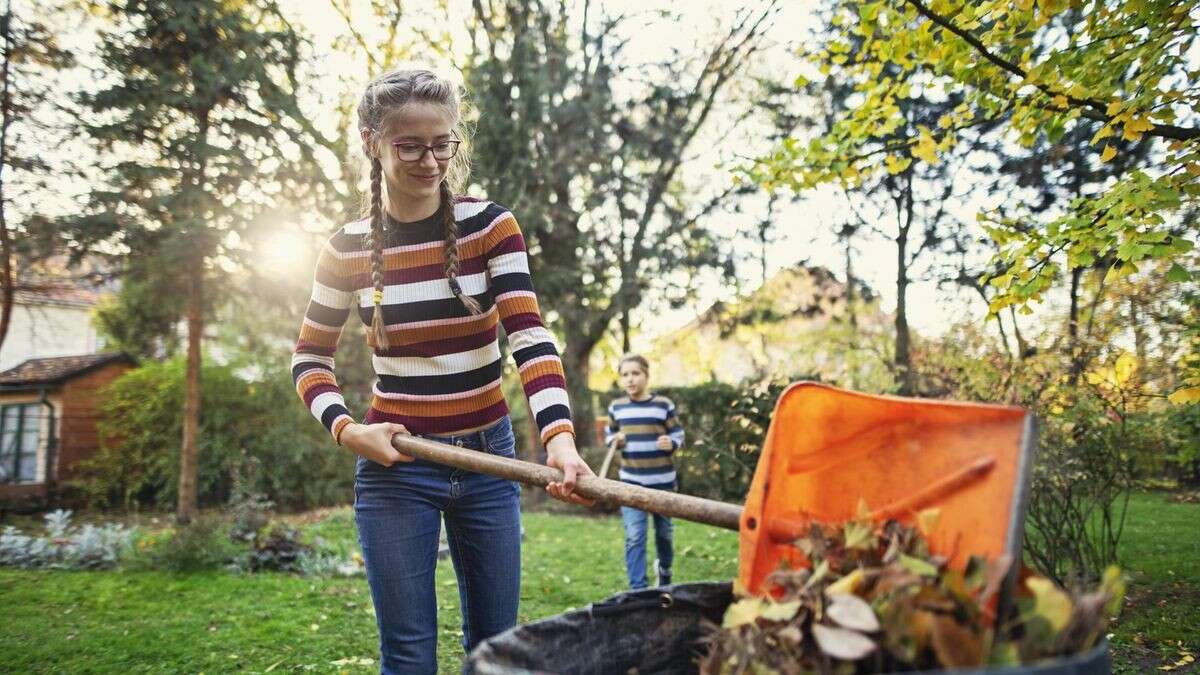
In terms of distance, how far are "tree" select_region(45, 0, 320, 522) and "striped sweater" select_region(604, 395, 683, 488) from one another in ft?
18.2

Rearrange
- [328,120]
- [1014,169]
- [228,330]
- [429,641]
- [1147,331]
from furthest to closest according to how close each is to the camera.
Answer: [228,330] → [1014,169] → [328,120] → [1147,331] → [429,641]

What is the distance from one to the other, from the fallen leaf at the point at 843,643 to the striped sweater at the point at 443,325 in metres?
0.97

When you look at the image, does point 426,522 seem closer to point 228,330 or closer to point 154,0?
point 154,0

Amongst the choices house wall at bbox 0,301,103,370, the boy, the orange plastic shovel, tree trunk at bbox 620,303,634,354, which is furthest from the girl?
house wall at bbox 0,301,103,370

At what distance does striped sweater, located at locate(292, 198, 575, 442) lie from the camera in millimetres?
1902

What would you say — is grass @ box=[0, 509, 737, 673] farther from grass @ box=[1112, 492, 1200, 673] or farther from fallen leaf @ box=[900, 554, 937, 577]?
fallen leaf @ box=[900, 554, 937, 577]

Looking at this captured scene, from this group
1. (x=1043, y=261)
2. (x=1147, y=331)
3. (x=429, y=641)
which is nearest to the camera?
(x=429, y=641)

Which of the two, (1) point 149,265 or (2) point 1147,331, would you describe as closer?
(2) point 1147,331

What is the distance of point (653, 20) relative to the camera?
41.8 ft

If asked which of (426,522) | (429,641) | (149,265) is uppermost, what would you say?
(149,265)

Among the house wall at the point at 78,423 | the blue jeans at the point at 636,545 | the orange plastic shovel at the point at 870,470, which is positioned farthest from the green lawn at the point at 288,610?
the house wall at the point at 78,423

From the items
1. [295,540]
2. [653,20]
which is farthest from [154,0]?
[653,20]

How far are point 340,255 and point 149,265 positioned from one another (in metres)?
8.27

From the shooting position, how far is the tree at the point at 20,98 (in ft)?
26.6
